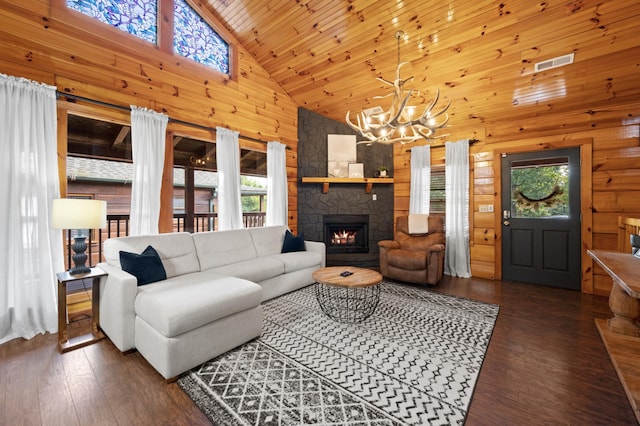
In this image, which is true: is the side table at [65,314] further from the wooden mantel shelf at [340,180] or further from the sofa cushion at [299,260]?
the wooden mantel shelf at [340,180]

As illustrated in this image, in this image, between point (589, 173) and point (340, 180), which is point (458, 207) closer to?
point (589, 173)

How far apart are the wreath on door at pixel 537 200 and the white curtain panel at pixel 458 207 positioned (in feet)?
2.27

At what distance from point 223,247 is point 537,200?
178 inches

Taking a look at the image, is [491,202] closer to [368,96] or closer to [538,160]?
[538,160]

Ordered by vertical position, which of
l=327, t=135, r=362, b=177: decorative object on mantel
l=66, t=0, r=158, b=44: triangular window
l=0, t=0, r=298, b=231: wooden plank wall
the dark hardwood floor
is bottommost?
the dark hardwood floor

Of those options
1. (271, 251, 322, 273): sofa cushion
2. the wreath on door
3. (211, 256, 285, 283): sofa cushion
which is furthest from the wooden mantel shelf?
the wreath on door

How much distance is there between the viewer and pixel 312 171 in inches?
203

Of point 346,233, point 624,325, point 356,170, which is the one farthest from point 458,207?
point 624,325

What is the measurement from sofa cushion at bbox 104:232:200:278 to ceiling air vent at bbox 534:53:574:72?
4.44 metres

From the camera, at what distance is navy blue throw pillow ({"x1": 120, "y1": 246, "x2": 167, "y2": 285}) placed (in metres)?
2.31

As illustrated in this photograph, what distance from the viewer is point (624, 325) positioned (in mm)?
2260

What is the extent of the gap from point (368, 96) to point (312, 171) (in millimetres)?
1621

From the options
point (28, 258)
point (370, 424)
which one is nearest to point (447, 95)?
point (370, 424)

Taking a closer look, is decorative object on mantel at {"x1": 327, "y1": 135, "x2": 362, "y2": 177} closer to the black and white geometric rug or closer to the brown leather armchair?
→ the brown leather armchair
